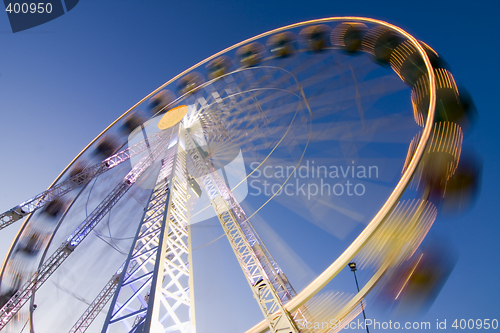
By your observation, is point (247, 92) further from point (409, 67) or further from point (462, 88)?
point (462, 88)

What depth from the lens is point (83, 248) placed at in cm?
902

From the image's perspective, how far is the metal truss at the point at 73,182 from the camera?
23.9 feet

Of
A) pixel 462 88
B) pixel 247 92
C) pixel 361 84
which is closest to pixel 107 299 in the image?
pixel 247 92

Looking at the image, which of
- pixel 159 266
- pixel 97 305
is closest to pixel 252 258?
pixel 159 266

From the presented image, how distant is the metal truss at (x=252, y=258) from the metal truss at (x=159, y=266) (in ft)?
4.20

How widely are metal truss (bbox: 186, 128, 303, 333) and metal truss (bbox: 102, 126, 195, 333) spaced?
50.4 inches

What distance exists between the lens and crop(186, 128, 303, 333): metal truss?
5395 millimetres

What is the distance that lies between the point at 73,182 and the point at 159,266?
20.4ft

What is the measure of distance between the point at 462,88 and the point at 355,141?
9.37ft

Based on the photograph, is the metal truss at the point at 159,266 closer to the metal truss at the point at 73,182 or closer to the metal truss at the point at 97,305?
the metal truss at the point at 97,305

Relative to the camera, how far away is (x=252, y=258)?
22.8 ft

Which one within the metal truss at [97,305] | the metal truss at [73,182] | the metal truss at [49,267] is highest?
the metal truss at [73,182]

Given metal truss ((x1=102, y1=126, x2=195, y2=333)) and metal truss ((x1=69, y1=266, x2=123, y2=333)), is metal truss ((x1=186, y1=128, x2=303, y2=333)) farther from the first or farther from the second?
metal truss ((x1=69, y1=266, x2=123, y2=333))

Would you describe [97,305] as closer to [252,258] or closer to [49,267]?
[49,267]
